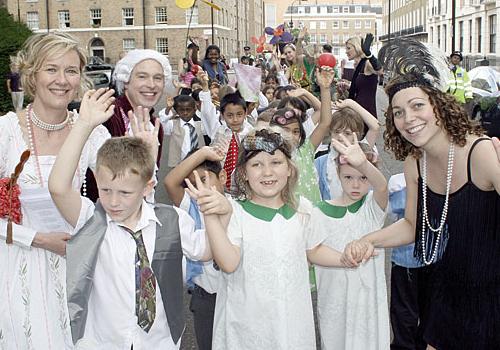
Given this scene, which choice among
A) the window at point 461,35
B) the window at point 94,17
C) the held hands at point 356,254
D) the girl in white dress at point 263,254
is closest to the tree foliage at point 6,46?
the girl in white dress at point 263,254

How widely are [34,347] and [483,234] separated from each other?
2.07m

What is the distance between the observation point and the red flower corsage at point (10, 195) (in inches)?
108

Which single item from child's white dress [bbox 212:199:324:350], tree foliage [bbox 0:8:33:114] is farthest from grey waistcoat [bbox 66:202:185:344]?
tree foliage [bbox 0:8:33:114]

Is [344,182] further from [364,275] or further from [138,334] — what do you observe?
[138,334]

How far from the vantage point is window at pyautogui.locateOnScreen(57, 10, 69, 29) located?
5809 centimetres

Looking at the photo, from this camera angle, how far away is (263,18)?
106812mm

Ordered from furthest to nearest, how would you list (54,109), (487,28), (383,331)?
1. (487,28)
2. (383,331)
3. (54,109)

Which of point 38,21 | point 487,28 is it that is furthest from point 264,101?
point 38,21

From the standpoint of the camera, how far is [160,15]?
5675 cm

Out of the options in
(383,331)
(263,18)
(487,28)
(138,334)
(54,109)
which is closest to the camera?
(138,334)

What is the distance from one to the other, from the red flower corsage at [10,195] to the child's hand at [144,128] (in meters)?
0.61

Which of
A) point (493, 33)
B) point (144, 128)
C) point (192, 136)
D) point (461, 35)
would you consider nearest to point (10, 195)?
point (144, 128)

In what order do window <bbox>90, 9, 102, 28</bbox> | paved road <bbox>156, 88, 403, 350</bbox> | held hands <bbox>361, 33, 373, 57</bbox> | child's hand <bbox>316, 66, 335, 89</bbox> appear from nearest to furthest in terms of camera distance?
paved road <bbox>156, 88, 403, 350</bbox> → child's hand <bbox>316, 66, 335, 89</bbox> → held hands <bbox>361, 33, 373, 57</bbox> → window <bbox>90, 9, 102, 28</bbox>

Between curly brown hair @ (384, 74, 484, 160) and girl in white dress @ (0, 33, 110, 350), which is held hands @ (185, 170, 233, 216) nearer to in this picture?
girl in white dress @ (0, 33, 110, 350)
